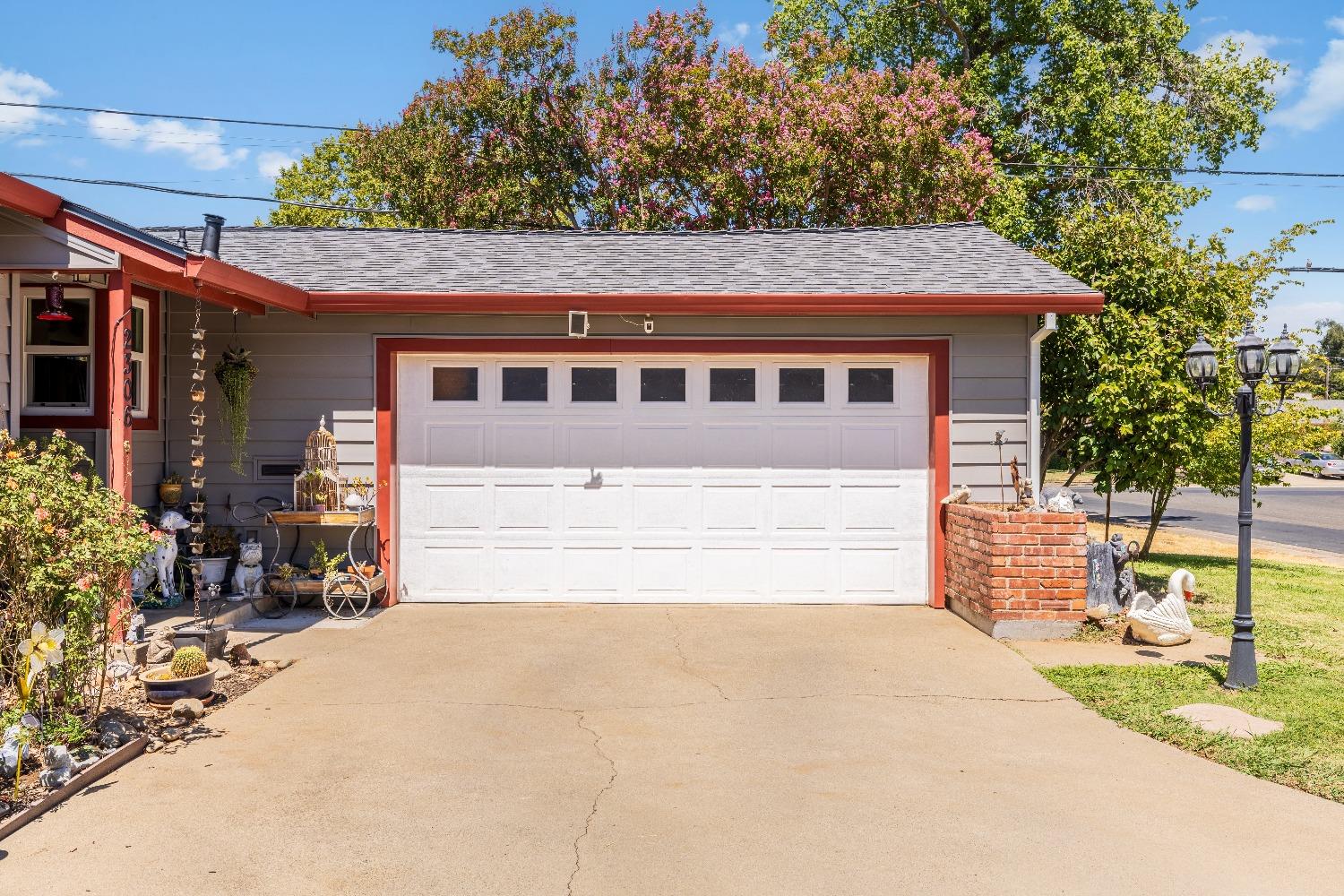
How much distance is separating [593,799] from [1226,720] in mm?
3412

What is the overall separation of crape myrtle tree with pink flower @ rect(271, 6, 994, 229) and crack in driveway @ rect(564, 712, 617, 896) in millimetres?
14556

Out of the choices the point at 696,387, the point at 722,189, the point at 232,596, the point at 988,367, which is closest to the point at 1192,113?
the point at 722,189

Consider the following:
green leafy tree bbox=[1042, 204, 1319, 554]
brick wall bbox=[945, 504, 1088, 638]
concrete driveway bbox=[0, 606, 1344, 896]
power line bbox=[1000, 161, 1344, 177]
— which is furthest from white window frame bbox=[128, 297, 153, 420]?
power line bbox=[1000, 161, 1344, 177]

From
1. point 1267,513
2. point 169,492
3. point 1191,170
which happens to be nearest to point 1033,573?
point 169,492

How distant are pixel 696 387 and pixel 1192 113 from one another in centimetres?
1914

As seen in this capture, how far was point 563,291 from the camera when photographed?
822cm

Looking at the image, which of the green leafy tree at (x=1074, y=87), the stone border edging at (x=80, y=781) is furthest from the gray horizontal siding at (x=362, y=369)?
the green leafy tree at (x=1074, y=87)

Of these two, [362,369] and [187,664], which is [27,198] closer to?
[187,664]

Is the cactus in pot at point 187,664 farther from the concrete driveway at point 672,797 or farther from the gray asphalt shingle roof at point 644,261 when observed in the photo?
the gray asphalt shingle roof at point 644,261

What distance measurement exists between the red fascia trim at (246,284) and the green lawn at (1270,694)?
5979 mm

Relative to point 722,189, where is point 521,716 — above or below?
below

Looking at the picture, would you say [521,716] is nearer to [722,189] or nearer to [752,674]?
[752,674]

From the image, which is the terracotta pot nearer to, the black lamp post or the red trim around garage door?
the red trim around garage door

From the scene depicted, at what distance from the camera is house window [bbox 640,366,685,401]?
854 centimetres
